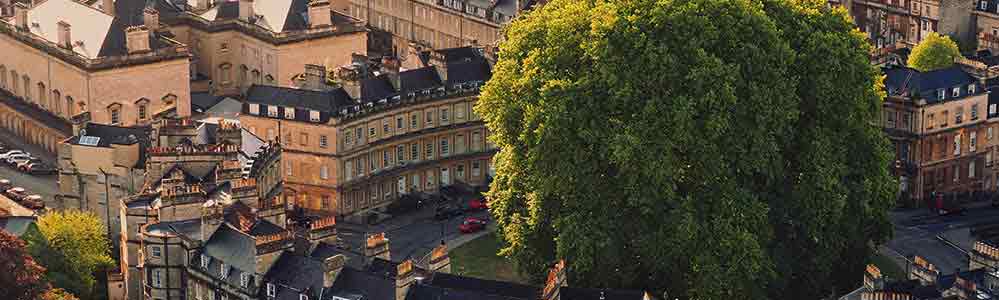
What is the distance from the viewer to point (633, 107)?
11488 centimetres

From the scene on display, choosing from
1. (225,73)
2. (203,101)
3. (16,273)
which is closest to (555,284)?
(16,273)

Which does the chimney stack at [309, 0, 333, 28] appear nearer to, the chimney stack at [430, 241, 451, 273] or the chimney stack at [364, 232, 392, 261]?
the chimney stack at [364, 232, 392, 261]

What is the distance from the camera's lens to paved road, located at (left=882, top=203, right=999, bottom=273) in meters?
129

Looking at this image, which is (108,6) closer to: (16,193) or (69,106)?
(69,106)

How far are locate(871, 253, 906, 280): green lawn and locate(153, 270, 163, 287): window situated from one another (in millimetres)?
39644

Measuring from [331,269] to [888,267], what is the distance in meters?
38.6

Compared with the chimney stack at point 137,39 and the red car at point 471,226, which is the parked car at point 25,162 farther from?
the red car at point 471,226

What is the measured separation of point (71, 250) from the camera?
389ft

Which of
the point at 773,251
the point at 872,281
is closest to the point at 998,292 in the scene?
the point at 872,281

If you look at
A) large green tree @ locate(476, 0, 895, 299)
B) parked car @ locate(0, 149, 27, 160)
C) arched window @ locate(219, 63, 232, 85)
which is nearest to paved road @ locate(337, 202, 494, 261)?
large green tree @ locate(476, 0, 895, 299)

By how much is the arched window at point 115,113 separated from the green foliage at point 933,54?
5270cm

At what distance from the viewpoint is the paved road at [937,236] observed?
12912cm

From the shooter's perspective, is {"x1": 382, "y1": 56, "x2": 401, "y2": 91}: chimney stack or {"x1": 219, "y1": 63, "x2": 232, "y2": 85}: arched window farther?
{"x1": 219, "y1": 63, "x2": 232, "y2": 85}: arched window

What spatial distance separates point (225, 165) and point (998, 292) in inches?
1628
